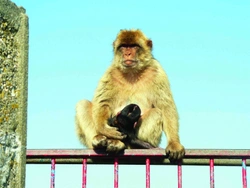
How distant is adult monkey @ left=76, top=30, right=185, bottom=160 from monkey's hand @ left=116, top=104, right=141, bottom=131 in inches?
5.4

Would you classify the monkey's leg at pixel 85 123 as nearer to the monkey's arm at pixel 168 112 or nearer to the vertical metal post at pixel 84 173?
the monkey's arm at pixel 168 112

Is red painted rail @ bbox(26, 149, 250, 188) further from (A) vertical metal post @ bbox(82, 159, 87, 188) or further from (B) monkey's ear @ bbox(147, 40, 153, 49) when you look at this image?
(B) monkey's ear @ bbox(147, 40, 153, 49)

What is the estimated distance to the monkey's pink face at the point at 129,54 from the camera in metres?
8.03

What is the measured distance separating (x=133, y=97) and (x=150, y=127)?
2.35 feet

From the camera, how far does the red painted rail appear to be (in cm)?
420

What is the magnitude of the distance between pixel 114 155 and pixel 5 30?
2.02m

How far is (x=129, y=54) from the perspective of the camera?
8203mm

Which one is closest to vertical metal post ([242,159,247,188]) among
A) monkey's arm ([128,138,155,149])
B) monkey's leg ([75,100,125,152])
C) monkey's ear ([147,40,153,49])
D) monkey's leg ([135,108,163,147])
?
monkey's arm ([128,138,155,149])

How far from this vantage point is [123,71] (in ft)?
26.3

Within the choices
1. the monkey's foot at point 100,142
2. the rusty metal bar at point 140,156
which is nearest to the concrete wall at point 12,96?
the rusty metal bar at point 140,156

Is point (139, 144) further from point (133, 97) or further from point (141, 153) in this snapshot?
point (141, 153)

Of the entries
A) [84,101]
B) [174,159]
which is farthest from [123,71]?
[174,159]

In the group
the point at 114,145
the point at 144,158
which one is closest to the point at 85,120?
the point at 114,145

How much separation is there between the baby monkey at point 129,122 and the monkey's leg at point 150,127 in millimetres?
97
